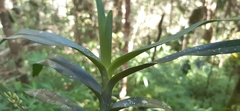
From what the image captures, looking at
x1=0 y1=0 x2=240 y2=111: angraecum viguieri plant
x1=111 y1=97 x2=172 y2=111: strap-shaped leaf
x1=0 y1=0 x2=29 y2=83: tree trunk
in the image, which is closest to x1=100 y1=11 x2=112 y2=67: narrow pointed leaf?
x1=0 y1=0 x2=240 y2=111: angraecum viguieri plant

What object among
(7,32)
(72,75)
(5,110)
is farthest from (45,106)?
(72,75)

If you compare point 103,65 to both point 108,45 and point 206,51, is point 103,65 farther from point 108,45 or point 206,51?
point 206,51

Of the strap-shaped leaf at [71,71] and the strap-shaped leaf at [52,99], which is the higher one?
the strap-shaped leaf at [71,71]

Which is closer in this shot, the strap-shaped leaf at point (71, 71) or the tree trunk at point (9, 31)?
the strap-shaped leaf at point (71, 71)

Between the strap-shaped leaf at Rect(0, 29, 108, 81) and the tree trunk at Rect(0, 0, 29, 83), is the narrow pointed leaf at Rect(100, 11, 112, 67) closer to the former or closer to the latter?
the strap-shaped leaf at Rect(0, 29, 108, 81)

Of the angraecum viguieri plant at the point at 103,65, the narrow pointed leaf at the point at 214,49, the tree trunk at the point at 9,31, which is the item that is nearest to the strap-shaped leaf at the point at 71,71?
the angraecum viguieri plant at the point at 103,65

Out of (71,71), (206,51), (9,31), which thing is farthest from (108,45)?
(9,31)

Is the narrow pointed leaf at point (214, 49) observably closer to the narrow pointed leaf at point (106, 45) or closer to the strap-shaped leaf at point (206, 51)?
the strap-shaped leaf at point (206, 51)

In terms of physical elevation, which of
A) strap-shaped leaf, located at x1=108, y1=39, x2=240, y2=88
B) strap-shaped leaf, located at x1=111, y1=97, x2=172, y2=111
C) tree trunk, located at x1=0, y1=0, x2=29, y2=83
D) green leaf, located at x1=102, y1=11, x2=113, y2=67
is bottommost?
strap-shaped leaf, located at x1=111, y1=97, x2=172, y2=111

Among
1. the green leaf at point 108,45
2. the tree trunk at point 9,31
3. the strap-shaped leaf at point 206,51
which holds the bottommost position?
the strap-shaped leaf at point 206,51
